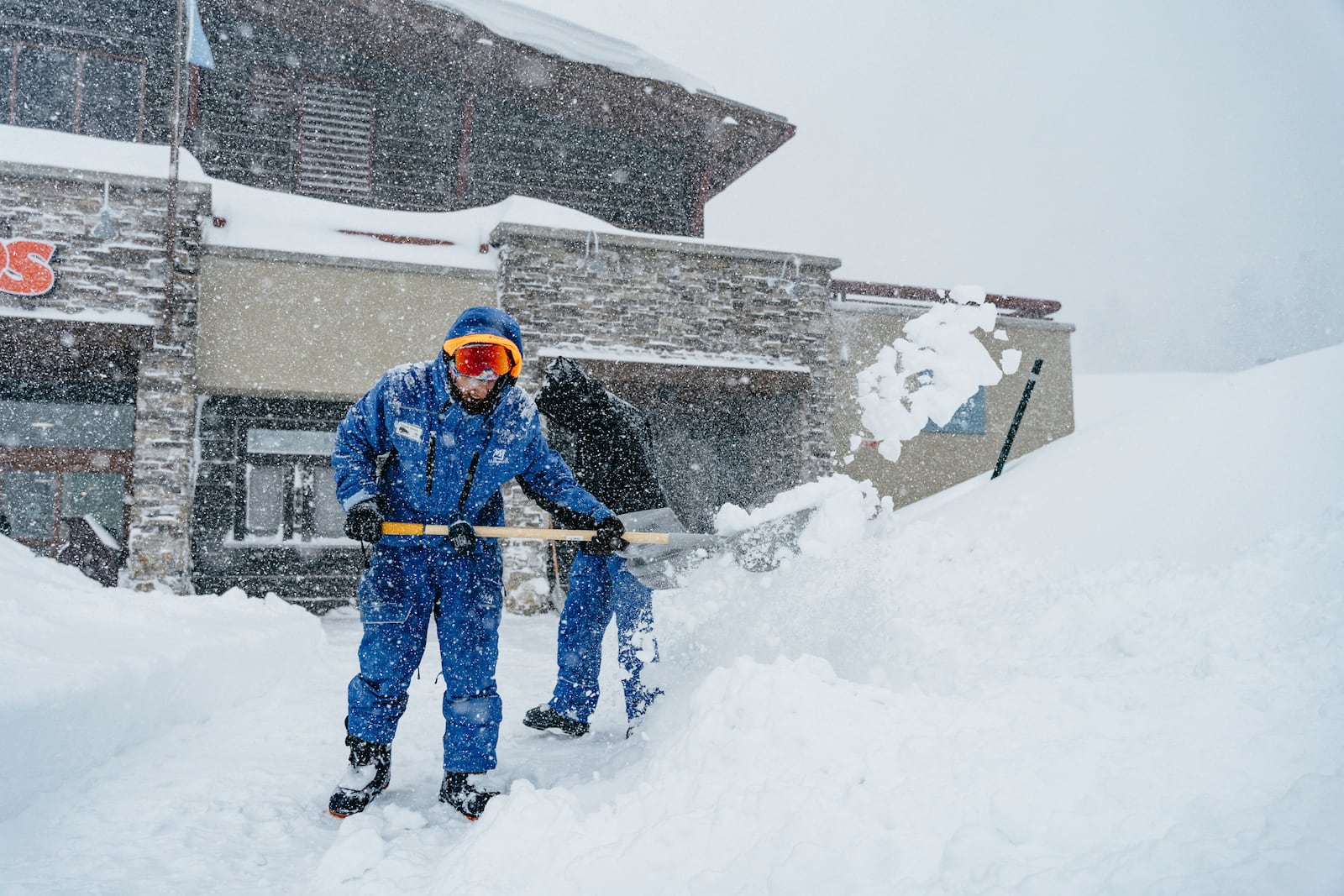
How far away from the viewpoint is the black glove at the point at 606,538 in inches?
128

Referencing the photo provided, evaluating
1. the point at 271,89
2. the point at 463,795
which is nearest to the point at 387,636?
the point at 463,795

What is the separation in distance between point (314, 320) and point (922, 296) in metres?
7.85

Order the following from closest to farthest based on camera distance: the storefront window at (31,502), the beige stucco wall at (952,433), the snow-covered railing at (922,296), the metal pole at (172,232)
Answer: the metal pole at (172,232), the storefront window at (31,502), the beige stucco wall at (952,433), the snow-covered railing at (922,296)

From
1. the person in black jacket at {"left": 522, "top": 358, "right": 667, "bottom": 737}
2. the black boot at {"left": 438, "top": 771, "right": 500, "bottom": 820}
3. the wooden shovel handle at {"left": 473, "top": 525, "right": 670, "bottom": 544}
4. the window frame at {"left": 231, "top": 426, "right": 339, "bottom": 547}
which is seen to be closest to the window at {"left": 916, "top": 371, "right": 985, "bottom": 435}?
the person in black jacket at {"left": 522, "top": 358, "right": 667, "bottom": 737}

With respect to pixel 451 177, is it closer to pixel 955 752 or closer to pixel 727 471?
pixel 727 471

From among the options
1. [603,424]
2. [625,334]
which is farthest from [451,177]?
[603,424]

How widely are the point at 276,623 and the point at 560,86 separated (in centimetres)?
793

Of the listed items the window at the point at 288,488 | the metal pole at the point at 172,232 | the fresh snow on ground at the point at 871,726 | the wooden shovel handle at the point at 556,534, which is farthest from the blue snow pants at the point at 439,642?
the window at the point at 288,488

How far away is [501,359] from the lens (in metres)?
2.83

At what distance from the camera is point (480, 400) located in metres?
2.86

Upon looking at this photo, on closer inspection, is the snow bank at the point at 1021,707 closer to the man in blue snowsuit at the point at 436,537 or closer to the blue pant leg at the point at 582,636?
the blue pant leg at the point at 582,636

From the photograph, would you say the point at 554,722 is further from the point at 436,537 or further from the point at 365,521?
the point at 365,521

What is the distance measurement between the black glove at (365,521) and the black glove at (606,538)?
89 cm

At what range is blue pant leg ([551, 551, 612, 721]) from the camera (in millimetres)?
3750
